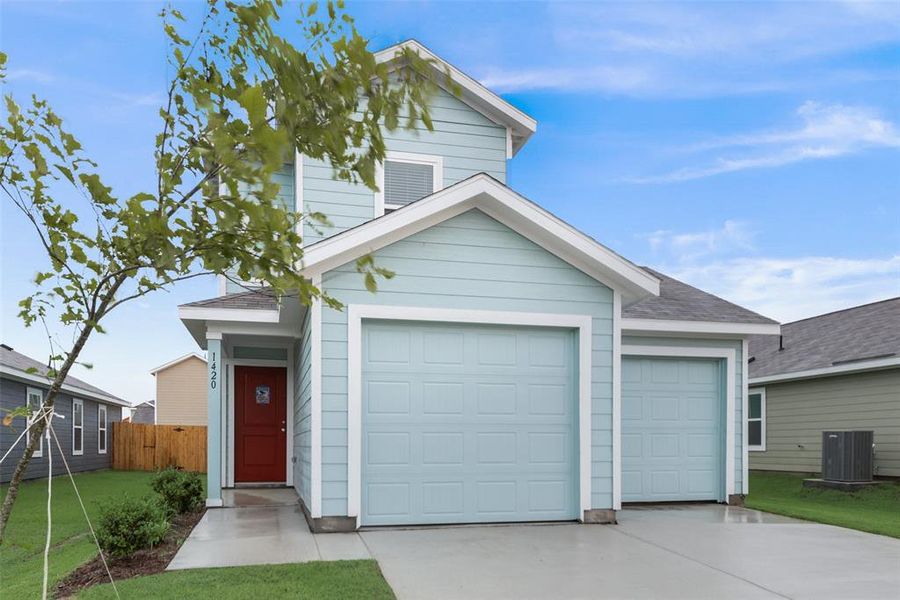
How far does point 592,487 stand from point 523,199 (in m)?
3.56

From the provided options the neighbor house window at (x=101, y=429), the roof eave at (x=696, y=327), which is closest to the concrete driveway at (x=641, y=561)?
the roof eave at (x=696, y=327)

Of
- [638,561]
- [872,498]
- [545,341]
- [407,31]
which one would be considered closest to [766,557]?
[638,561]

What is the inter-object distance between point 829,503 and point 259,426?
34.8 ft

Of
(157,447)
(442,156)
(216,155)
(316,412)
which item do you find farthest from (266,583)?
(157,447)

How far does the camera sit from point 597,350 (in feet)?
25.8

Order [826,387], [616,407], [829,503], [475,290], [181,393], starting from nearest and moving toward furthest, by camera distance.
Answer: [475,290] → [616,407] → [829,503] → [826,387] → [181,393]

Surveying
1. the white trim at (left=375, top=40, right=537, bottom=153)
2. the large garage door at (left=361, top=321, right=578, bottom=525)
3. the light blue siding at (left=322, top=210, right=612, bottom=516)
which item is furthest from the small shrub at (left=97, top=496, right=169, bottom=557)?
the white trim at (left=375, top=40, right=537, bottom=153)

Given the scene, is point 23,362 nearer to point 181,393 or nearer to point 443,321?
point 181,393

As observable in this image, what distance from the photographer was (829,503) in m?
11.6

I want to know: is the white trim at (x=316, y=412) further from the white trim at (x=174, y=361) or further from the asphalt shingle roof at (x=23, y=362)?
the white trim at (x=174, y=361)

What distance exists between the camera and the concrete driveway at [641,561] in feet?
16.2

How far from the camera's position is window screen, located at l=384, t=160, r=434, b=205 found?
10812 mm

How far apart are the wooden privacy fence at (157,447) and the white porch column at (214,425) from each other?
10.4m

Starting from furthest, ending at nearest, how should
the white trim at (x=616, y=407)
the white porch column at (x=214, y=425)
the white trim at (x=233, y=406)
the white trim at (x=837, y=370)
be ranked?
the white trim at (x=837, y=370) < the white trim at (x=233, y=406) < the white porch column at (x=214, y=425) < the white trim at (x=616, y=407)
